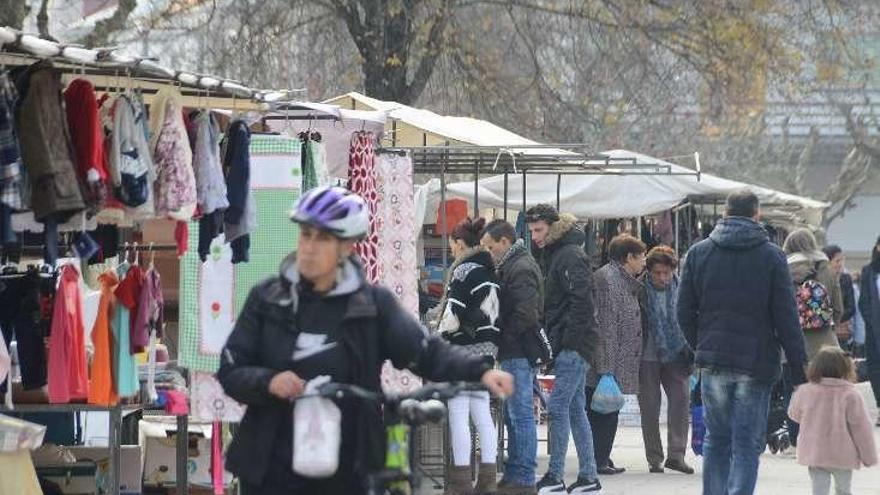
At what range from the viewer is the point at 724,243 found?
10906 millimetres

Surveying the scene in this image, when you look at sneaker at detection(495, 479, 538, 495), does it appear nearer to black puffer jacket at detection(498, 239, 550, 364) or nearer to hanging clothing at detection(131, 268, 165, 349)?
black puffer jacket at detection(498, 239, 550, 364)

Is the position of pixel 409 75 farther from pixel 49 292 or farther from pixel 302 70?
pixel 49 292

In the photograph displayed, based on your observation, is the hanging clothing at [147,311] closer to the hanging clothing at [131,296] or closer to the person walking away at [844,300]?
the hanging clothing at [131,296]

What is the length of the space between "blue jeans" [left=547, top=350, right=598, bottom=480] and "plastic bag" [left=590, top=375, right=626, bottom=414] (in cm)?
90

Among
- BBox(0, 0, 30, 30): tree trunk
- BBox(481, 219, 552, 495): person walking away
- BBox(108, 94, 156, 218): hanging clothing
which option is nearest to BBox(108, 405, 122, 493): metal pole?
BBox(108, 94, 156, 218): hanging clothing

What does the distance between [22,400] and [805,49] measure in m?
16.4

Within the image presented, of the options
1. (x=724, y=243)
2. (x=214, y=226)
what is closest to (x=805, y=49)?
(x=724, y=243)

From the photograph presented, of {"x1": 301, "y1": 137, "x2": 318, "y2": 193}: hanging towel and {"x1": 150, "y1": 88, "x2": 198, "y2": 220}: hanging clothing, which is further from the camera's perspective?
{"x1": 301, "y1": 137, "x2": 318, "y2": 193}: hanging towel

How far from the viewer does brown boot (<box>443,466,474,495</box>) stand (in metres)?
12.8

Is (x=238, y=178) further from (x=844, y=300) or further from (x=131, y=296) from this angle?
(x=844, y=300)

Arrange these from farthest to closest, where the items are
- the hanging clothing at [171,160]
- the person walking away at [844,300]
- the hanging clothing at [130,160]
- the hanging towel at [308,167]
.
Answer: the person walking away at [844,300] → the hanging towel at [308,167] → the hanging clothing at [171,160] → the hanging clothing at [130,160]

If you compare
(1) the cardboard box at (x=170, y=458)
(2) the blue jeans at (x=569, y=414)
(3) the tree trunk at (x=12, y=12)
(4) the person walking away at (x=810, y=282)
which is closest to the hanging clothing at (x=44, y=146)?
(1) the cardboard box at (x=170, y=458)

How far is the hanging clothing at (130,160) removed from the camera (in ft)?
29.7

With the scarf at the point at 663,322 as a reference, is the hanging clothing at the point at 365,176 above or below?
above
